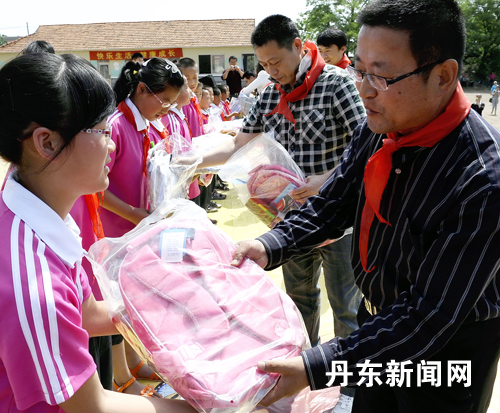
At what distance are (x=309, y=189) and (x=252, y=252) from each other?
82cm

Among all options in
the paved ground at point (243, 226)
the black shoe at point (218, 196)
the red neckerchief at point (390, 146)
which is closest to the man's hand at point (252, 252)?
the red neckerchief at point (390, 146)

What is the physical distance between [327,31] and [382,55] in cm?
410

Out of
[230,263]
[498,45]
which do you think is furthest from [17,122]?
[498,45]

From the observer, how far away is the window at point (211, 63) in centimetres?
2842

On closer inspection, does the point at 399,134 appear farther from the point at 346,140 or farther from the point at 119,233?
the point at 119,233

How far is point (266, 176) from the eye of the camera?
236 centimetres

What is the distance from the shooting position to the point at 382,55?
3.87 feet

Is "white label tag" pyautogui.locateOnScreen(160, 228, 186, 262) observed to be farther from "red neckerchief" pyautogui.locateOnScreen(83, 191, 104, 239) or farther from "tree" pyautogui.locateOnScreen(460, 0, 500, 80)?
"tree" pyautogui.locateOnScreen(460, 0, 500, 80)

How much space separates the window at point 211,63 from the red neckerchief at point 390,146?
2862 centimetres

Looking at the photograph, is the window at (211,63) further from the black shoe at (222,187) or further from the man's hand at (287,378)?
the man's hand at (287,378)

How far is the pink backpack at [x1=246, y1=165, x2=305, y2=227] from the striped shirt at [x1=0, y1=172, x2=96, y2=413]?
4.82 feet

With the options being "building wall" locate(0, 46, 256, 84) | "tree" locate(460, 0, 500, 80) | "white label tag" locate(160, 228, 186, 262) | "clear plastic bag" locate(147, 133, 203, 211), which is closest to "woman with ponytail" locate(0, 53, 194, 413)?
"white label tag" locate(160, 228, 186, 262)

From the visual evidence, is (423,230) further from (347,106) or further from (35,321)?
(347,106)

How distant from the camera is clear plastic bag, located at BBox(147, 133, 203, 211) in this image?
8.00 ft
